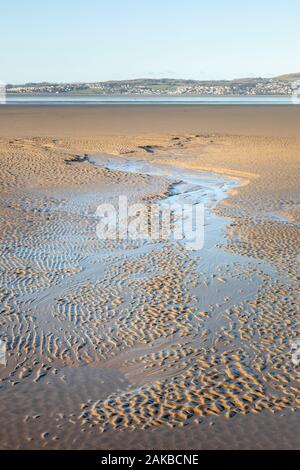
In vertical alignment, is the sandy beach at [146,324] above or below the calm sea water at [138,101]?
below

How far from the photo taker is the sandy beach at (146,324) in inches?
190

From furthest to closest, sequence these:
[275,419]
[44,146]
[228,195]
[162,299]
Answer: [44,146]
[228,195]
[162,299]
[275,419]

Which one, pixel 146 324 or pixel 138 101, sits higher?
pixel 138 101

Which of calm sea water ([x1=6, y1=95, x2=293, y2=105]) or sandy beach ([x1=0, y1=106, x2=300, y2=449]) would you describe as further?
calm sea water ([x1=6, y1=95, x2=293, y2=105])

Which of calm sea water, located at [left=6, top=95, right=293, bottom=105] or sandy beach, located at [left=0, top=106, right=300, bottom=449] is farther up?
calm sea water, located at [left=6, top=95, right=293, bottom=105]

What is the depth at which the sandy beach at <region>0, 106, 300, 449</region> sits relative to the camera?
15.9 feet

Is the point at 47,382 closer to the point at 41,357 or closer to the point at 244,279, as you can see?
the point at 41,357

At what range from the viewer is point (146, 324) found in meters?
6.76

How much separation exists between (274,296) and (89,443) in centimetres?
383

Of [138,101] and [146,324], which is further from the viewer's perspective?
[138,101]

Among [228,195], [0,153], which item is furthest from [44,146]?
[228,195]

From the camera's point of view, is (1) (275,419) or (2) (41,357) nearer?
(1) (275,419)

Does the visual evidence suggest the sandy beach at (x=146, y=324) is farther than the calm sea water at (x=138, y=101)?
No

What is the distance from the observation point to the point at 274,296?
7637 millimetres
